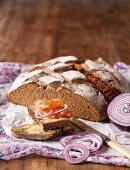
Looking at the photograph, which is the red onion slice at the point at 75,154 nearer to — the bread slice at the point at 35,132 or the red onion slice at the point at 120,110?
the bread slice at the point at 35,132

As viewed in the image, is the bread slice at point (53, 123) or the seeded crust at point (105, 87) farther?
the seeded crust at point (105, 87)

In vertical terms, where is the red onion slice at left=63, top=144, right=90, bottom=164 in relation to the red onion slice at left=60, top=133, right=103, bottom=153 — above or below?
below

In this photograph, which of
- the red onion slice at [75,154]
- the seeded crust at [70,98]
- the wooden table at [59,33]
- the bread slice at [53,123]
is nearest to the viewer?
the red onion slice at [75,154]

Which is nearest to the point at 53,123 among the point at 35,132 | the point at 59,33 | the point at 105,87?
the point at 35,132

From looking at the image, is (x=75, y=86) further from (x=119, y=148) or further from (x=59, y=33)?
(x=59, y=33)

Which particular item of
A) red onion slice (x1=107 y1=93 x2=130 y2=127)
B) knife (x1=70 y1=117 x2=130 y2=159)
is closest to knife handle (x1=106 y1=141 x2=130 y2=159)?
knife (x1=70 y1=117 x2=130 y2=159)

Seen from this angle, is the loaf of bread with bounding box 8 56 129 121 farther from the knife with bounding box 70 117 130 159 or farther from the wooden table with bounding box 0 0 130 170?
the wooden table with bounding box 0 0 130 170

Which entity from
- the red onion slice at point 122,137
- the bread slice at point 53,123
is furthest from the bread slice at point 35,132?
the red onion slice at point 122,137
